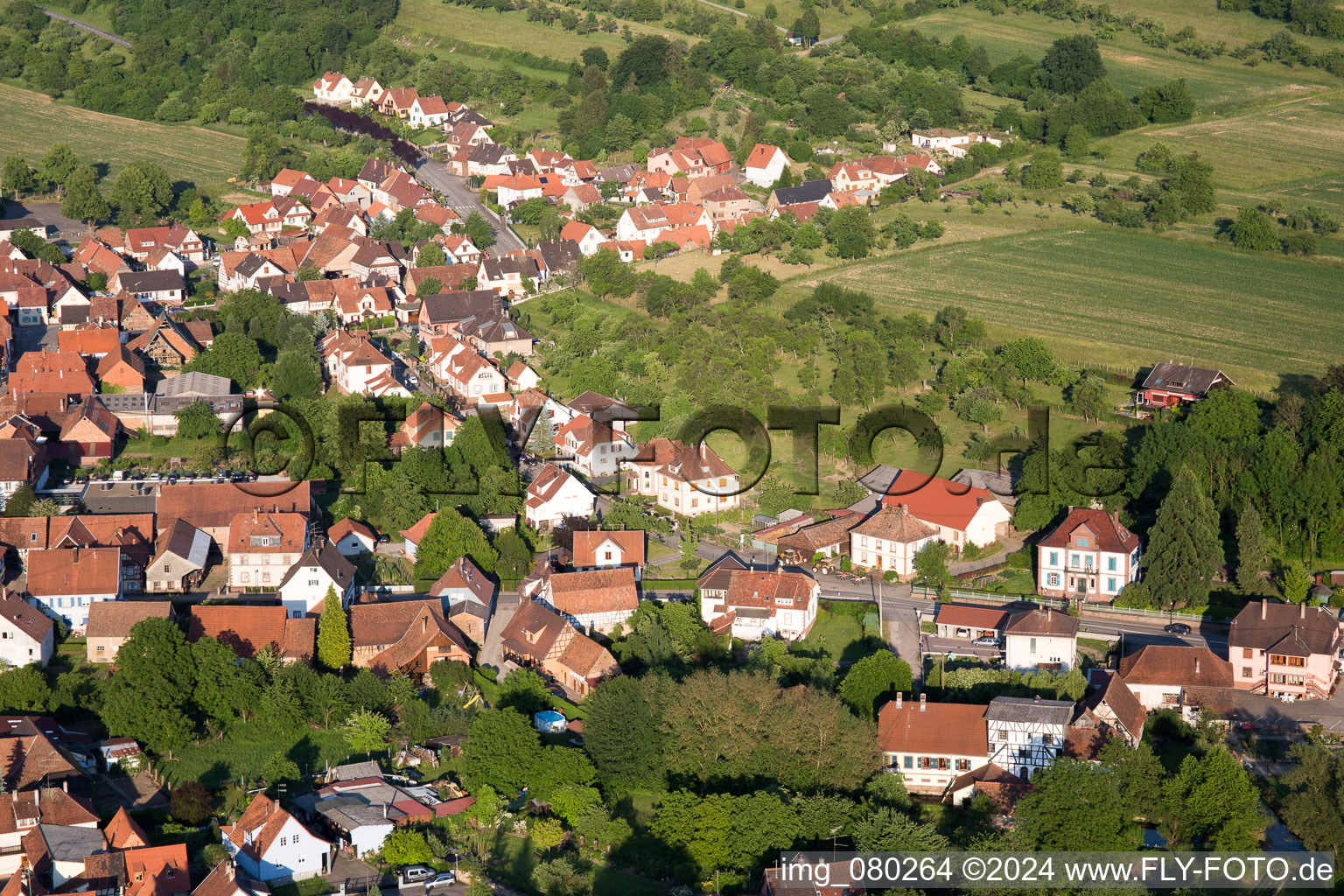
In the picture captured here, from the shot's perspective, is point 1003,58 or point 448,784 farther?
point 1003,58

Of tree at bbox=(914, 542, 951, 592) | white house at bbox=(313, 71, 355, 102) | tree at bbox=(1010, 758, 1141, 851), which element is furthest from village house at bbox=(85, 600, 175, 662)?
white house at bbox=(313, 71, 355, 102)

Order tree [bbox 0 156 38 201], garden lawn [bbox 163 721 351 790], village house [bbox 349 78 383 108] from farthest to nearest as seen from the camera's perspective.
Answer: village house [bbox 349 78 383 108] < tree [bbox 0 156 38 201] < garden lawn [bbox 163 721 351 790]

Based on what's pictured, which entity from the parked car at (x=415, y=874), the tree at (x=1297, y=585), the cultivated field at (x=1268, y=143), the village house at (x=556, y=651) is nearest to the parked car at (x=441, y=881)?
the parked car at (x=415, y=874)

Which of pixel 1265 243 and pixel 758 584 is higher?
pixel 1265 243

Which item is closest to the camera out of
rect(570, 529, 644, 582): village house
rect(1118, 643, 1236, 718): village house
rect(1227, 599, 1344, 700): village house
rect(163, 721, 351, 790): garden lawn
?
rect(163, 721, 351, 790): garden lawn

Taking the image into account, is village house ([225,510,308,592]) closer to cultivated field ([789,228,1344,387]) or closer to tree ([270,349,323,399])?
tree ([270,349,323,399])

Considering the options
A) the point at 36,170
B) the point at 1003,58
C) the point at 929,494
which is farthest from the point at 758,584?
the point at 1003,58

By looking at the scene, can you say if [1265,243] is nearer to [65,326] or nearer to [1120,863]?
[1120,863]

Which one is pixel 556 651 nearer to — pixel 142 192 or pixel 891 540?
pixel 891 540
